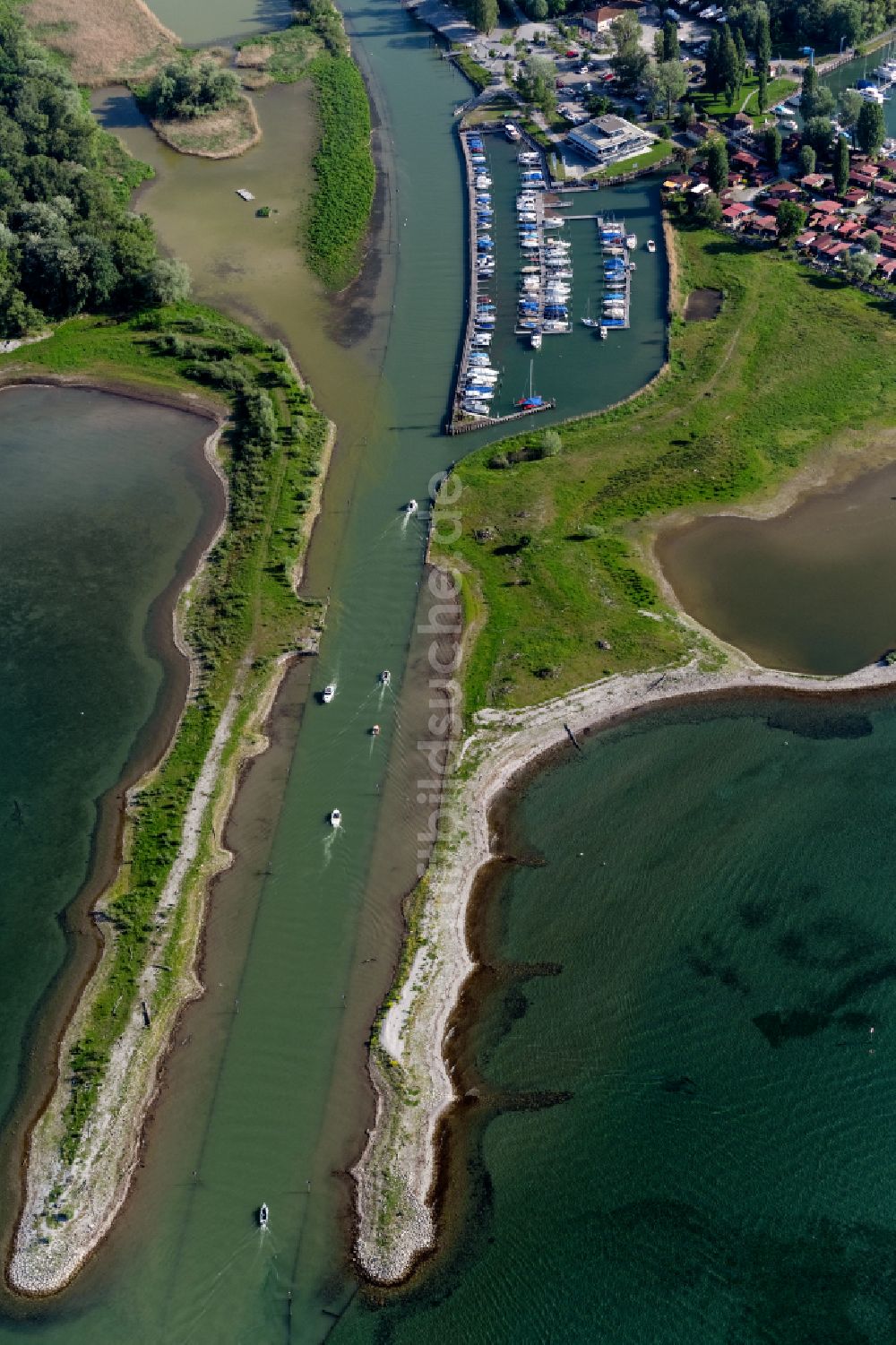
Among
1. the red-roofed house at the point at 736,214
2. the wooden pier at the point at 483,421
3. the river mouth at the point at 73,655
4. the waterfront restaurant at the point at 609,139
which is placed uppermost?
the waterfront restaurant at the point at 609,139

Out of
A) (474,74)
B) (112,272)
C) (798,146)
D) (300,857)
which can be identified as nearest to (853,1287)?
(300,857)

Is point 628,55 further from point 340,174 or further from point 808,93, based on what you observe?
point 340,174

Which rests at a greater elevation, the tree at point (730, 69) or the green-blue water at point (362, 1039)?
the tree at point (730, 69)

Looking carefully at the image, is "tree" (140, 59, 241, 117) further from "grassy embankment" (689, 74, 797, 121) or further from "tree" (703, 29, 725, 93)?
"tree" (703, 29, 725, 93)

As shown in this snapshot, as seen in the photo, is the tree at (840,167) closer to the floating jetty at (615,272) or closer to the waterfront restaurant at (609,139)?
the floating jetty at (615,272)

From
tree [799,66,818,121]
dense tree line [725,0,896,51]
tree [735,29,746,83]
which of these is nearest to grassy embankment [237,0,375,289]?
tree [735,29,746,83]

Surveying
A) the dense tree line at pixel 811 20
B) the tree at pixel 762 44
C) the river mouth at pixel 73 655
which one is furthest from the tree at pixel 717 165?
the river mouth at pixel 73 655

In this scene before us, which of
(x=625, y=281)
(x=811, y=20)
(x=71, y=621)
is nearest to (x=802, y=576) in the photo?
(x=625, y=281)
